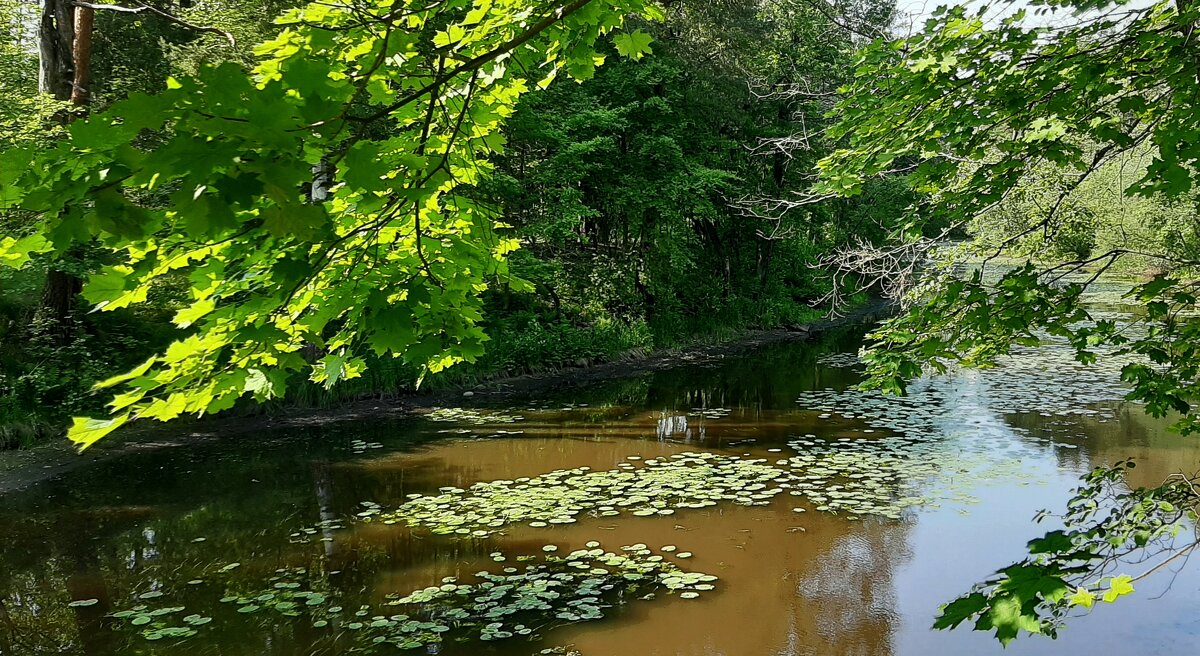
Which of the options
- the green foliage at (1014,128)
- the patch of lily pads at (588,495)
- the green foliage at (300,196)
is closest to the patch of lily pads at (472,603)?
the patch of lily pads at (588,495)

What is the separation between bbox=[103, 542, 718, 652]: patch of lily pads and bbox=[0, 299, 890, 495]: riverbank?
207 centimetres

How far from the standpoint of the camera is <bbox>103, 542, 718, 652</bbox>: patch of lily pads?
4270mm

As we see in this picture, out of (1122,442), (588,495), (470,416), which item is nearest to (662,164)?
(470,416)

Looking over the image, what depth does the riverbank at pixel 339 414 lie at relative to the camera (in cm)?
760

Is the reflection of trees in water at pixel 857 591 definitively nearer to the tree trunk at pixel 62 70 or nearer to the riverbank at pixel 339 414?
the riverbank at pixel 339 414

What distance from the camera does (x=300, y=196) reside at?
45.8 inches

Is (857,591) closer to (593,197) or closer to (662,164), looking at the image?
(593,197)

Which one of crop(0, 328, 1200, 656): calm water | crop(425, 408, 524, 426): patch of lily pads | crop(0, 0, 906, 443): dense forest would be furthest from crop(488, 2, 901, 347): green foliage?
crop(0, 328, 1200, 656): calm water

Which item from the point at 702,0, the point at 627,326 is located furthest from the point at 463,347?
the point at 702,0

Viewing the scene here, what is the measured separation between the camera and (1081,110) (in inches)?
109

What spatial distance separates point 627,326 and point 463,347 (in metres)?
13.0

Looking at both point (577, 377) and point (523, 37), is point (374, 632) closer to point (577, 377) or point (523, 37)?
point (523, 37)

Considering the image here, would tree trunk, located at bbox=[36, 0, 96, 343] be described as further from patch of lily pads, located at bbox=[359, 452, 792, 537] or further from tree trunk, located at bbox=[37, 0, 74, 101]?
patch of lily pads, located at bbox=[359, 452, 792, 537]

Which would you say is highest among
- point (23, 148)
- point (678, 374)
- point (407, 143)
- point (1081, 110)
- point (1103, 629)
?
point (1081, 110)
